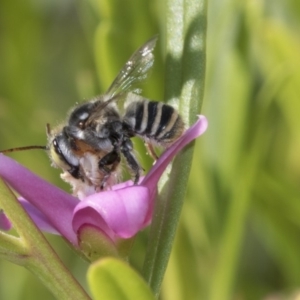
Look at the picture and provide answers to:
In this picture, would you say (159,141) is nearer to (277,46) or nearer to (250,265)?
(277,46)

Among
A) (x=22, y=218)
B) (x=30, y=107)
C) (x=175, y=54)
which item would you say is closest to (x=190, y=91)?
(x=175, y=54)

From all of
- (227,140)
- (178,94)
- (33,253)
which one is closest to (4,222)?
(33,253)

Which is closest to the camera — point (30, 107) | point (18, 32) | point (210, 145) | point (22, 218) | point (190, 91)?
point (22, 218)

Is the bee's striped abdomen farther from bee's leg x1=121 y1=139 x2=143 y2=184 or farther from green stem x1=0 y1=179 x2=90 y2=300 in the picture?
green stem x1=0 y1=179 x2=90 y2=300

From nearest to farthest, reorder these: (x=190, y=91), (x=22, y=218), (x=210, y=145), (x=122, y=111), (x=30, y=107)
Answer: (x=22, y=218), (x=190, y=91), (x=122, y=111), (x=210, y=145), (x=30, y=107)

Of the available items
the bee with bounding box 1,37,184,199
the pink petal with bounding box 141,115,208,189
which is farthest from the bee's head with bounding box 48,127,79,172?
the pink petal with bounding box 141,115,208,189

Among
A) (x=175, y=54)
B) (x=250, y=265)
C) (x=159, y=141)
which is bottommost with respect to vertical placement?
(x=250, y=265)

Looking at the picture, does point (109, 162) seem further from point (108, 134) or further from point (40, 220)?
point (40, 220)

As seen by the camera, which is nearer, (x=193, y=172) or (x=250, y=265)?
(x=193, y=172)

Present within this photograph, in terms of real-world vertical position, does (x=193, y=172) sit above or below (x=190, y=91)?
below
